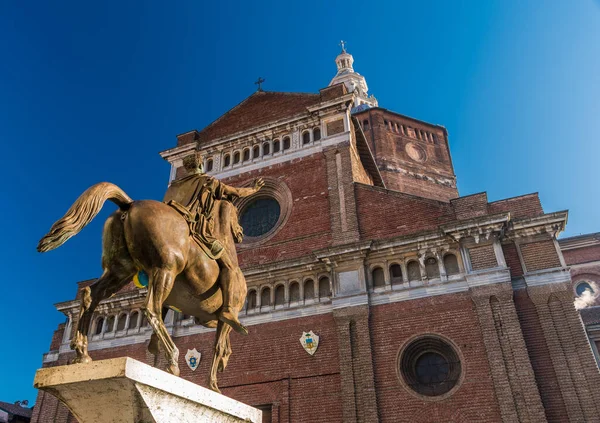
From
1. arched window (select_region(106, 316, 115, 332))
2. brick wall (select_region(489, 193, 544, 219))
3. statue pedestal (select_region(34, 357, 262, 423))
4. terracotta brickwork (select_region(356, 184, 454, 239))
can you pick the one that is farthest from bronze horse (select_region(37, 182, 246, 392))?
arched window (select_region(106, 316, 115, 332))

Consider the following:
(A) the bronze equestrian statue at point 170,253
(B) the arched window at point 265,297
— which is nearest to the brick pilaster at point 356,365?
(B) the arched window at point 265,297

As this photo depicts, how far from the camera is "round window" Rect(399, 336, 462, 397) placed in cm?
1320

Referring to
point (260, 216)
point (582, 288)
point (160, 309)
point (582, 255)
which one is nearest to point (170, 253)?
point (160, 309)

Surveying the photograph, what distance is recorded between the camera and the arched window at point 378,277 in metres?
15.1

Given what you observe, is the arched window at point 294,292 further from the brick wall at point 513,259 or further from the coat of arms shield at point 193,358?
the brick wall at point 513,259

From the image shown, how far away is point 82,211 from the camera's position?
15.9 ft

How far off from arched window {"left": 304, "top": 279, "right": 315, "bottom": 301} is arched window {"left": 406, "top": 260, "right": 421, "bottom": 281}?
3172 mm

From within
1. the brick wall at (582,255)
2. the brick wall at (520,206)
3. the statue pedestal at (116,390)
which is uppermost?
the brick wall at (582,255)

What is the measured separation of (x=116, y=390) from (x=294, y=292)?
12193 mm

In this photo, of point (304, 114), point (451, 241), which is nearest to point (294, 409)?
point (451, 241)

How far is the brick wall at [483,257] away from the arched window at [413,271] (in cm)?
161

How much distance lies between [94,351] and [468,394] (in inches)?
523

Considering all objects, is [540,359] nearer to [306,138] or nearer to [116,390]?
[306,138]

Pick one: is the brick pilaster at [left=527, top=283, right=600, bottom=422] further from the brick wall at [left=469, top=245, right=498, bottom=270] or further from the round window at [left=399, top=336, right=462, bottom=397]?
the round window at [left=399, top=336, right=462, bottom=397]
